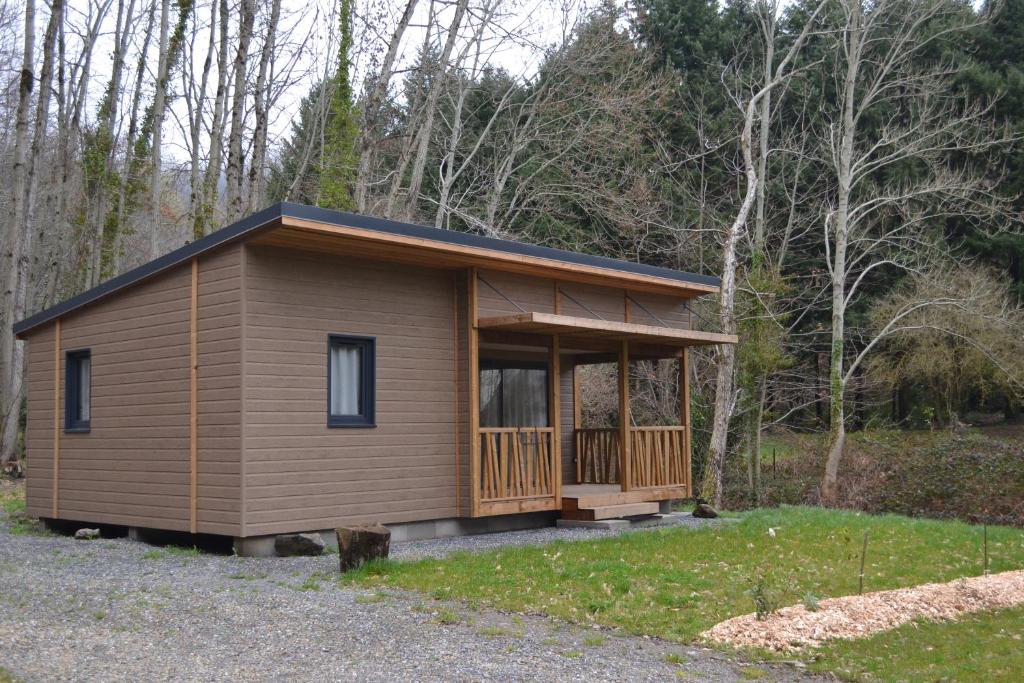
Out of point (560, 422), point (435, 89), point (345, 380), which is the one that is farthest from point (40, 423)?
point (435, 89)

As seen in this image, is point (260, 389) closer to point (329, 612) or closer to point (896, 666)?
point (329, 612)

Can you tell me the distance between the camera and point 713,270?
27.7m

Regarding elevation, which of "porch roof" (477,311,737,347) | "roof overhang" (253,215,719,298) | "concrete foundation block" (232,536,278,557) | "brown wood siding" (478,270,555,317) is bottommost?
"concrete foundation block" (232,536,278,557)

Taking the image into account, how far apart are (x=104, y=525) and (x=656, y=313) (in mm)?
8594

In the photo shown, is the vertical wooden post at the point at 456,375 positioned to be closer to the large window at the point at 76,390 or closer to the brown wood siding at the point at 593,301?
the brown wood siding at the point at 593,301

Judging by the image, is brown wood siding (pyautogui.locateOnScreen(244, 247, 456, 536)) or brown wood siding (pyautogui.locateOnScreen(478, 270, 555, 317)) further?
brown wood siding (pyautogui.locateOnScreen(478, 270, 555, 317))

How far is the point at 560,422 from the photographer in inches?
625

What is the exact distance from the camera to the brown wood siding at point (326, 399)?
1136 cm

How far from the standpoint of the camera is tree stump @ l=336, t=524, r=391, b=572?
32.7 feet

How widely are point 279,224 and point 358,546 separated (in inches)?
132

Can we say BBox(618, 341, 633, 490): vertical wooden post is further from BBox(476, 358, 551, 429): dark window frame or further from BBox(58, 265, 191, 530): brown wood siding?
BBox(58, 265, 191, 530): brown wood siding

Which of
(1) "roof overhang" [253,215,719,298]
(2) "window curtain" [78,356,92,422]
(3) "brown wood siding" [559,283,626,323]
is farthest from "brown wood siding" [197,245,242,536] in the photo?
(3) "brown wood siding" [559,283,626,323]

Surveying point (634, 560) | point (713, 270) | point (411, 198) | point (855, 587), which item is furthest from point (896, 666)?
point (713, 270)

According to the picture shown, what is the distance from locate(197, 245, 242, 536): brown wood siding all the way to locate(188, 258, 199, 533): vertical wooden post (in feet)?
0.18
